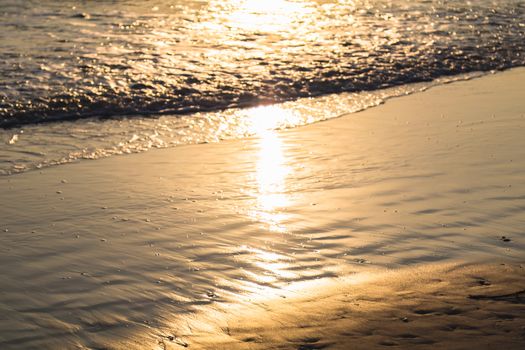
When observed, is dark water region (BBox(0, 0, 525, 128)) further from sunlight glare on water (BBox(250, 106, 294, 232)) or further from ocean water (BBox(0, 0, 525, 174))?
sunlight glare on water (BBox(250, 106, 294, 232))

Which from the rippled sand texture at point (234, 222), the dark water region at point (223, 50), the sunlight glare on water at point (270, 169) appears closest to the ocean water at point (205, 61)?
the dark water region at point (223, 50)

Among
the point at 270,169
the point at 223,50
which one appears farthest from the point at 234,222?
the point at 223,50

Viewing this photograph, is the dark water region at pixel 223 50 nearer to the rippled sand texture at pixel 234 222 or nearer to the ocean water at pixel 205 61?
the ocean water at pixel 205 61

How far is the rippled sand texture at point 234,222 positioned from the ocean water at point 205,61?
97 cm

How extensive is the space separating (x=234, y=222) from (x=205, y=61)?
601 cm

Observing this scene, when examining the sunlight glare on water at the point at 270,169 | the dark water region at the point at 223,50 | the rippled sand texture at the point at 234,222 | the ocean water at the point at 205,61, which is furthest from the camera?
the dark water region at the point at 223,50

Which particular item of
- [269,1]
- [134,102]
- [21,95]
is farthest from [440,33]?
[21,95]

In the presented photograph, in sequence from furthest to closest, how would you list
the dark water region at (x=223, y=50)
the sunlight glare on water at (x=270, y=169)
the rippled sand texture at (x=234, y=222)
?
the dark water region at (x=223, y=50), the sunlight glare on water at (x=270, y=169), the rippled sand texture at (x=234, y=222)

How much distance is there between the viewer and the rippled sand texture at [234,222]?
14.1ft

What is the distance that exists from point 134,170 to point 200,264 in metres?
2.20

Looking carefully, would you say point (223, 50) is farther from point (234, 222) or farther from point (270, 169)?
point (234, 222)

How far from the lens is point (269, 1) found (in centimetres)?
1612

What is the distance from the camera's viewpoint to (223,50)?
11.8 m

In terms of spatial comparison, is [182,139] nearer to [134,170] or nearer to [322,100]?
[134,170]
